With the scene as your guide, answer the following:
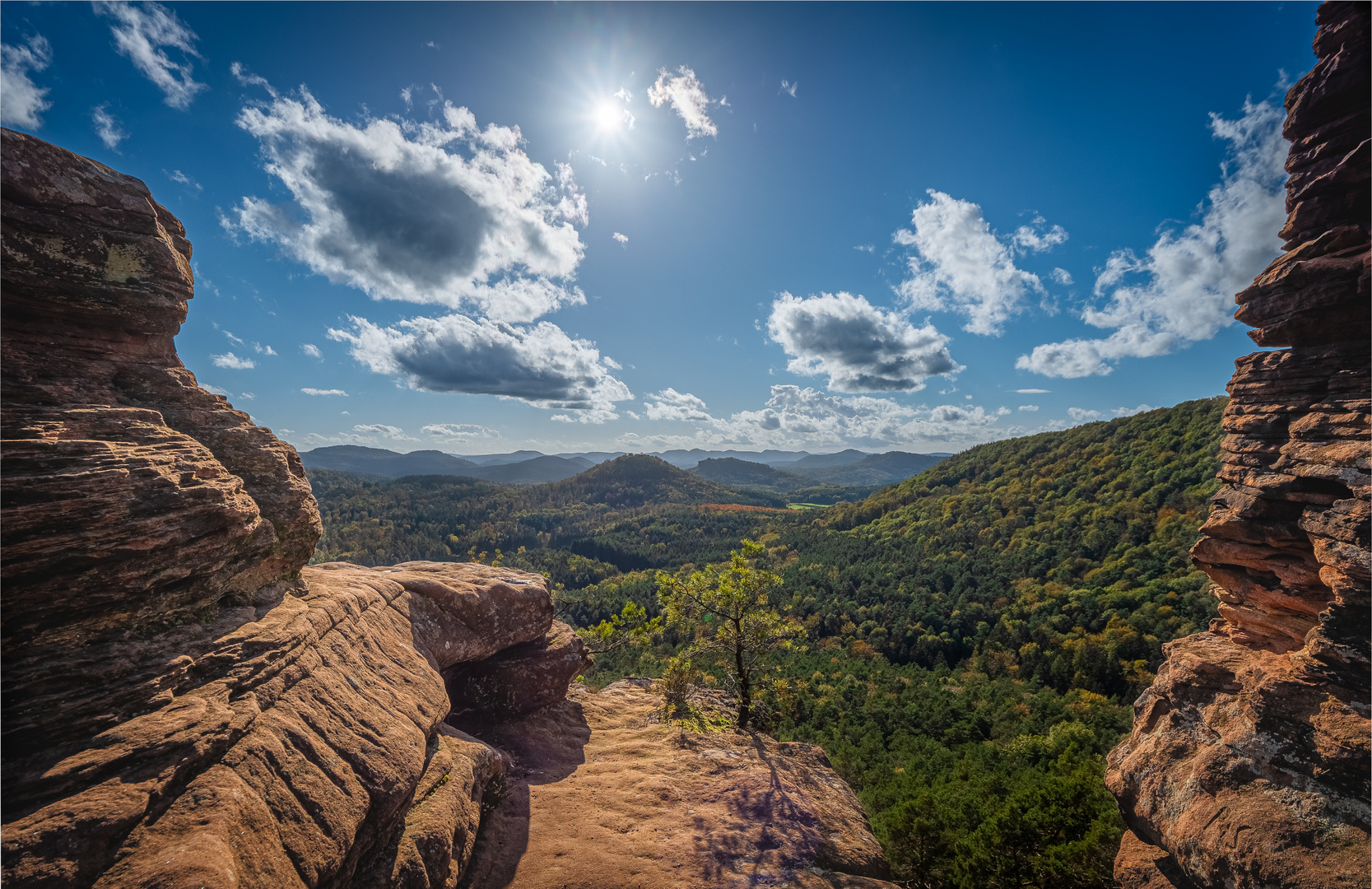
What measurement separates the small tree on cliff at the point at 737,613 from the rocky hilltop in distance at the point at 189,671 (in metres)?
5.89

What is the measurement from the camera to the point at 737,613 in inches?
808

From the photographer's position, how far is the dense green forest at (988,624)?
67.2 feet

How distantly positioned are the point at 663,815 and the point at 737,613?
26.9 feet

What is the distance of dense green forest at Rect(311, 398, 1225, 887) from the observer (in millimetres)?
20484

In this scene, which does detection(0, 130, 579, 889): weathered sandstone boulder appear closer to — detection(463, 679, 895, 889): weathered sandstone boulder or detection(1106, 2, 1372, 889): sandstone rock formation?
detection(463, 679, 895, 889): weathered sandstone boulder

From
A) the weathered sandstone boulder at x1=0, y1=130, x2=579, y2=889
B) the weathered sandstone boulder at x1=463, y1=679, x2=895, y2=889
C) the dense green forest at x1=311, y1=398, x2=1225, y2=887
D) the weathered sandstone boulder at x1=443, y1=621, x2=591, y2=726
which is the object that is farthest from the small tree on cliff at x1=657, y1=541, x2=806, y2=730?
the weathered sandstone boulder at x1=0, y1=130, x2=579, y2=889

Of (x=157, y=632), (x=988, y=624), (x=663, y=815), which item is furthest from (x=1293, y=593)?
(x=988, y=624)

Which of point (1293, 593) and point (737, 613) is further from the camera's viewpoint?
point (737, 613)

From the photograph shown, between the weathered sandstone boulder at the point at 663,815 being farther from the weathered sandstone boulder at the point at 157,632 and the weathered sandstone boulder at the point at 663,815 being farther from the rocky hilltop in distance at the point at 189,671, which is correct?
the weathered sandstone boulder at the point at 157,632

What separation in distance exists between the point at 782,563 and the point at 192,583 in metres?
133

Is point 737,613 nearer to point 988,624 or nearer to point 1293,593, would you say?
point 1293,593

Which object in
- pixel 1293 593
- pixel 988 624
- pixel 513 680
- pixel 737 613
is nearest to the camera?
pixel 1293 593

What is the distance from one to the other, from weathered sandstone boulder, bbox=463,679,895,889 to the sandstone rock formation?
8.33 meters

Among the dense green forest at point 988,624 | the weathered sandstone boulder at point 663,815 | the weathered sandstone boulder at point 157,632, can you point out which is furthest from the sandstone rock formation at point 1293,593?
the weathered sandstone boulder at point 157,632
